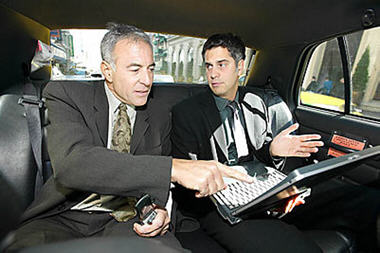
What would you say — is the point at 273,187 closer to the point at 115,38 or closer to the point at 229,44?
the point at 115,38

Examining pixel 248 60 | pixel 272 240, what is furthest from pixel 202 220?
pixel 248 60

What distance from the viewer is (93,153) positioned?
0.99 m

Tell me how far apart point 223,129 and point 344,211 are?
106 centimetres

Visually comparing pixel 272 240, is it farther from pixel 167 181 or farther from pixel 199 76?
pixel 199 76

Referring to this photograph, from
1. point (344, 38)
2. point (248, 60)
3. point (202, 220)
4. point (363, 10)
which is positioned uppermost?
point (363, 10)

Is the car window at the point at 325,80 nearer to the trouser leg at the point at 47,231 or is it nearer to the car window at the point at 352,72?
the car window at the point at 352,72

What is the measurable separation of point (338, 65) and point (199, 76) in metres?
1.20

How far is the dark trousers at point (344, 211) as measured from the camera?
1.72 m

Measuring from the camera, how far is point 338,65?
89.3 inches

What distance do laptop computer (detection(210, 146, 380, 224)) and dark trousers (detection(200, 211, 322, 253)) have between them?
0.14m

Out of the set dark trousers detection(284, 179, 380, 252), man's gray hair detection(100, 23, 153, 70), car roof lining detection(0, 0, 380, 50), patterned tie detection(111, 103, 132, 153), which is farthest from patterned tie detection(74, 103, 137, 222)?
dark trousers detection(284, 179, 380, 252)

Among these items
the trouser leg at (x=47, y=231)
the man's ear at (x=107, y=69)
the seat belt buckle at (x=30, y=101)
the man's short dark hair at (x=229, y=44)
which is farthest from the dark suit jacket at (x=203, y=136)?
Result: the seat belt buckle at (x=30, y=101)

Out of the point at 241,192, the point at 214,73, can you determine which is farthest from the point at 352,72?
the point at 241,192

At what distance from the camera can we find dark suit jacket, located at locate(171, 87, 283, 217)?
178 cm
